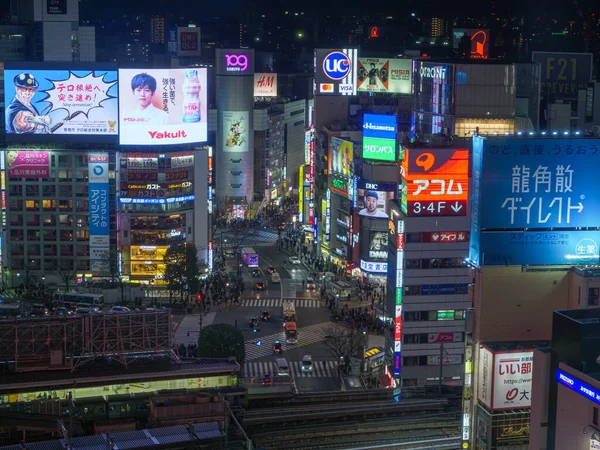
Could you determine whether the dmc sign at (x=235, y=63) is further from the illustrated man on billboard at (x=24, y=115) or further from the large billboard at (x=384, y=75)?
the illustrated man on billboard at (x=24, y=115)

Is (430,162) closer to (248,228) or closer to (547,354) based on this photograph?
(547,354)

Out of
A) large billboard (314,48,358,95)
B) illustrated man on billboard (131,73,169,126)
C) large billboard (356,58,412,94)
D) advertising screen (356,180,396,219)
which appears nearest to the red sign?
advertising screen (356,180,396,219)

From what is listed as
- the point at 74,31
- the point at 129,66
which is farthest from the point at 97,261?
the point at 74,31

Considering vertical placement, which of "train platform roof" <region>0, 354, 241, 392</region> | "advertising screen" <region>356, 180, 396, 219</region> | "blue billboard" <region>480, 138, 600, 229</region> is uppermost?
"blue billboard" <region>480, 138, 600, 229</region>

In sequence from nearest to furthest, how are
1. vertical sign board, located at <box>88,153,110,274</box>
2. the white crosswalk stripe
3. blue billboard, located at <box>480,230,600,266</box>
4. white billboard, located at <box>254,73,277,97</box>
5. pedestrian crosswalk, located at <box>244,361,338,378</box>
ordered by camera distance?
blue billboard, located at <box>480,230,600,266</box>
pedestrian crosswalk, located at <box>244,361,338,378</box>
the white crosswalk stripe
vertical sign board, located at <box>88,153,110,274</box>
white billboard, located at <box>254,73,277,97</box>

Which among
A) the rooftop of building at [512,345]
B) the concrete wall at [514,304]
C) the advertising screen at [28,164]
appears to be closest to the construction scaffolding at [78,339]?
the concrete wall at [514,304]

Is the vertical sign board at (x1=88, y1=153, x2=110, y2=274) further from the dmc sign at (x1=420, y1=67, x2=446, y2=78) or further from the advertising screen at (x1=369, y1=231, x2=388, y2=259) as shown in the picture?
the dmc sign at (x1=420, y1=67, x2=446, y2=78)
